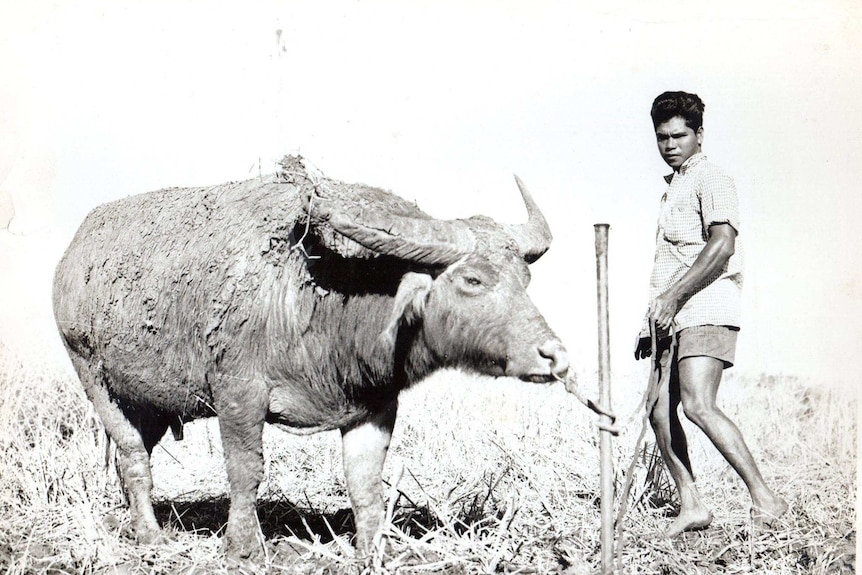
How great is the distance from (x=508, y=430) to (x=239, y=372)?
3.16 meters

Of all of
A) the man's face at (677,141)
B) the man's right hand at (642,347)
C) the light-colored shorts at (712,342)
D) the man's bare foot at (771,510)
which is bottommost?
the man's bare foot at (771,510)

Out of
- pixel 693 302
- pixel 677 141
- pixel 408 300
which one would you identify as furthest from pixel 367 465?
pixel 677 141

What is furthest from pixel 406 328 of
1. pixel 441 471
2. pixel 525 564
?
pixel 441 471

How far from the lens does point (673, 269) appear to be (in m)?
5.05

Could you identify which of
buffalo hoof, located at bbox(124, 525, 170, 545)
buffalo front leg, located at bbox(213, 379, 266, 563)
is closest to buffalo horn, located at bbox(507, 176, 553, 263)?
buffalo front leg, located at bbox(213, 379, 266, 563)

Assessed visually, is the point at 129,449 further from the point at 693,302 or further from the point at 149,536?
the point at 693,302

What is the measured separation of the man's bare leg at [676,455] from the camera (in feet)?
16.2

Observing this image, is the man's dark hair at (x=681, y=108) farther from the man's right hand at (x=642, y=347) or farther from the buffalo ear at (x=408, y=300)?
the buffalo ear at (x=408, y=300)

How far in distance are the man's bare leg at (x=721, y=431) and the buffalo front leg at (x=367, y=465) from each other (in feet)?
5.84

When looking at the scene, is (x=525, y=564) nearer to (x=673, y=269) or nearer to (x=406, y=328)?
(x=406, y=328)

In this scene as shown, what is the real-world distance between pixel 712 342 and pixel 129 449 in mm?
3987

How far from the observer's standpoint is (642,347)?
5242 millimetres

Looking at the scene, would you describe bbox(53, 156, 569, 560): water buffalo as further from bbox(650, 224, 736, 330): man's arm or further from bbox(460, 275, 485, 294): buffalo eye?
bbox(650, 224, 736, 330): man's arm

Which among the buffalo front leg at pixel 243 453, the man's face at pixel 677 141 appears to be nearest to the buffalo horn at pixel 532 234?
the man's face at pixel 677 141
